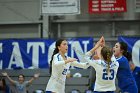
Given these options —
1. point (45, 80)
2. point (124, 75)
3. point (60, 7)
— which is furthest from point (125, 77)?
point (60, 7)

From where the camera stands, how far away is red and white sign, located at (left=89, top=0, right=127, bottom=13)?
11.5 m

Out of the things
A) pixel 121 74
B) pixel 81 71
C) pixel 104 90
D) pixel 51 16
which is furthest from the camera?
pixel 51 16

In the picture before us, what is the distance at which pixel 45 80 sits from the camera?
37.0 ft

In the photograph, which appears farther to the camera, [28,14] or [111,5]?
[28,14]

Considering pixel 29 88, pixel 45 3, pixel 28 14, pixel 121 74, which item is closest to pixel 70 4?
pixel 45 3

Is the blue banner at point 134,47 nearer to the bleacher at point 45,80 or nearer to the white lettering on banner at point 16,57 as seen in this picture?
the bleacher at point 45,80

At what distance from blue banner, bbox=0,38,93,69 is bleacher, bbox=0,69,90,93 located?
17cm

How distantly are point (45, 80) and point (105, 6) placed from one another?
3.26 m

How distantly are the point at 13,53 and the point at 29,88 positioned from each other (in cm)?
134

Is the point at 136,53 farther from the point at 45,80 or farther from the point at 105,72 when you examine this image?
the point at 105,72

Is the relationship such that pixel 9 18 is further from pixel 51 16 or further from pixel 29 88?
pixel 29 88

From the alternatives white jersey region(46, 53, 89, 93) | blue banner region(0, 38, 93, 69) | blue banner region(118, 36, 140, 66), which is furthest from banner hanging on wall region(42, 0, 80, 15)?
white jersey region(46, 53, 89, 93)

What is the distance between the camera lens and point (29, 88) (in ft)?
37.0

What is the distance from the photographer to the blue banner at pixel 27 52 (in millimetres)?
11332
